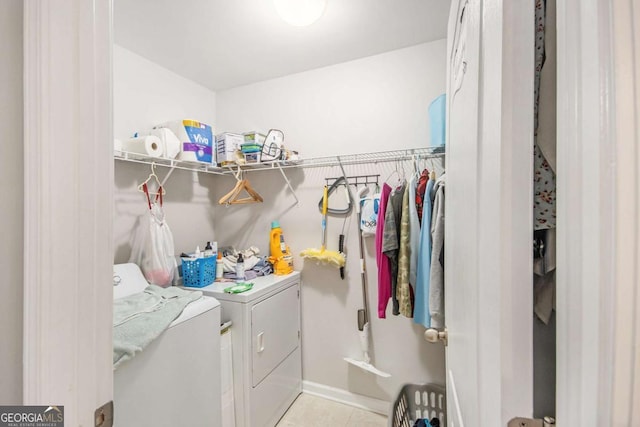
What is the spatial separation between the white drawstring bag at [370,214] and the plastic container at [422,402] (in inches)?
39.9

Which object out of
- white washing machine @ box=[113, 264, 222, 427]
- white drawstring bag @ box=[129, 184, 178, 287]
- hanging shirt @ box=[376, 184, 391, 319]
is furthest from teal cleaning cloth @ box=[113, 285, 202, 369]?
hanging shirt @ box=[376, 184, 391, 319]

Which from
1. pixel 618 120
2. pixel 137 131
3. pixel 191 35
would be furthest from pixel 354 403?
pixel 191 35

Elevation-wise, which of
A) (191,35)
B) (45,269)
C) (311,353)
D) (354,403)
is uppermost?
(191,35)

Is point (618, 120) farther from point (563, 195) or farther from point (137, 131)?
point (137, 131)

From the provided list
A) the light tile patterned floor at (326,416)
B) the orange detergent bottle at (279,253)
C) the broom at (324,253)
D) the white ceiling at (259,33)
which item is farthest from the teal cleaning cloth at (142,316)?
the white ceiling at (259,33)

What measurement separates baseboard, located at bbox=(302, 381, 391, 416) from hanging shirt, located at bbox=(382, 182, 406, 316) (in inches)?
33.6

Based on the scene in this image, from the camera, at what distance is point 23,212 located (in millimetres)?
545

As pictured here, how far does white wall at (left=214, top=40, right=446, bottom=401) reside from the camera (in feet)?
6.25

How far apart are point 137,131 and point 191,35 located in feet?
2.49

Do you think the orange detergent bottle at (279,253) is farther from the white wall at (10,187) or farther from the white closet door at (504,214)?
the white closet door at (504,214)

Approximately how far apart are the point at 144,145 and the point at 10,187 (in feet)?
4.06

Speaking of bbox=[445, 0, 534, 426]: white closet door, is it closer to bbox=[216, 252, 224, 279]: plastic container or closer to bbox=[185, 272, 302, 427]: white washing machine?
bbox=[185, 272, 302, 427]: white washing machine

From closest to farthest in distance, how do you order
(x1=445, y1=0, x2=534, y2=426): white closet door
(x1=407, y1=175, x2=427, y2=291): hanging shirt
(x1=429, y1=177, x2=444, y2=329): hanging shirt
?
1. (x1=445, y1=0, x2=534, y2=426): white closet door
2. (x1=429, y1=177, x2=444, y2=329): hanging shirt
3. (x1=407, y1=175, x2=427, y2=291): hanging shirt

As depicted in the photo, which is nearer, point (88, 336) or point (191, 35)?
point (88, 336)
